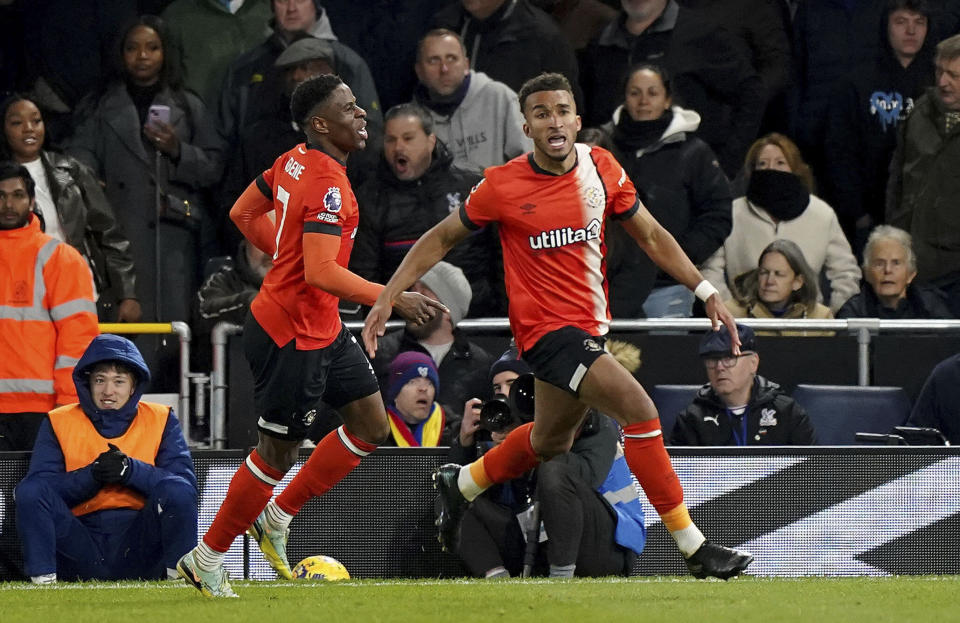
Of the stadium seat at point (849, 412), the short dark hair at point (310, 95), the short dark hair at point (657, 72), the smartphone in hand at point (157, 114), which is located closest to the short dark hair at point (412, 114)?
the short dark hair at point (657, 72)

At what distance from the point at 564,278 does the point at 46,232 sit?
14.7ft

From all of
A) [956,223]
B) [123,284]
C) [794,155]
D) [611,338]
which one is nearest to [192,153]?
[123,284]

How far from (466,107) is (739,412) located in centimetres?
310

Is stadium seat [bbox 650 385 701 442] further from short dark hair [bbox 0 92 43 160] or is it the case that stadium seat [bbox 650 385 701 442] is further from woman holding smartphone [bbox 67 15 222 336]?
short dark hair [bbox 0 92 43 160]

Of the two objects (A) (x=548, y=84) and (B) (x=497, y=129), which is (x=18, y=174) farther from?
(A) (x=548, y=84)

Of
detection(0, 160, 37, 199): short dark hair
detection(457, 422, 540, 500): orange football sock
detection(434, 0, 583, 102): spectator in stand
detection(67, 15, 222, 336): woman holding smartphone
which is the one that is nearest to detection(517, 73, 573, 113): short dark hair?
detection(457, 422, 540, 500): orange football sock

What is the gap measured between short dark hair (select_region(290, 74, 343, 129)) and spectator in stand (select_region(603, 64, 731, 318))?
3.62 m

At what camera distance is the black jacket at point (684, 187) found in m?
10.9

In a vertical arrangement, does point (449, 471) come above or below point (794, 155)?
below

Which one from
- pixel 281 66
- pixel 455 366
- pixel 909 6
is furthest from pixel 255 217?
pixel 909 6

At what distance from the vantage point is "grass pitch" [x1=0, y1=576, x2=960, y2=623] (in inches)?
252

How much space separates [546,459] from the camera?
7.68m

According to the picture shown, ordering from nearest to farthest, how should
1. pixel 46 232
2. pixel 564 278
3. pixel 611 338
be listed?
pixel 564 278
pixel 611 338
pixel 46 232

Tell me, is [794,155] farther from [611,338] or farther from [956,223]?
[611,338]
